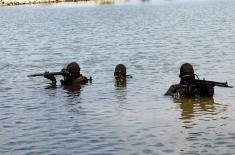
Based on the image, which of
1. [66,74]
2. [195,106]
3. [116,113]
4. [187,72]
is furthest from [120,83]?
[116,113]

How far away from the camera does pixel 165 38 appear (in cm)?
5559

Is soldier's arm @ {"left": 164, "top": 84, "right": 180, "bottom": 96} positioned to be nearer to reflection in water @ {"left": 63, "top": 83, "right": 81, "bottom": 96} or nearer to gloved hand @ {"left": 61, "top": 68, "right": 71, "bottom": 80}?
reflection in water @ {"left": 63, "top": 83, "right": 81, "bottom": 96}

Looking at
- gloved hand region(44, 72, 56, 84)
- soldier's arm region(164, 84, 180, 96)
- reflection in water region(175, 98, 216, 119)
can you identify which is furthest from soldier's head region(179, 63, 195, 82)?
gloved hand region(44, 72, 56, 84)

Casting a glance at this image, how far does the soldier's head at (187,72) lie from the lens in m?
20.1

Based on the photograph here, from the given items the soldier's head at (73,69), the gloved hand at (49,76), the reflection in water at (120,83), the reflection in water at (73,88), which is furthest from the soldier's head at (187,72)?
the gloved hand at (49,76)

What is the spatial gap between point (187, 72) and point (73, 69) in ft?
22.0

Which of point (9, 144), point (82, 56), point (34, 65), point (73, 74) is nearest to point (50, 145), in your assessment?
point (9, 144)

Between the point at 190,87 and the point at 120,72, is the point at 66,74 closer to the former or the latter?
the point at 120,72

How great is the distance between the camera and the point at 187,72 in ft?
66.5

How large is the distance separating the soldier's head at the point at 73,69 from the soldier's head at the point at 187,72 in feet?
20.5

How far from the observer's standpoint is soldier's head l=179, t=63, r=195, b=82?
792 inches

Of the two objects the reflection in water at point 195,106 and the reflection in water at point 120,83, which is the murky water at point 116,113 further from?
the reflection in water at point 120,83

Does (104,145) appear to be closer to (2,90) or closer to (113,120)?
(113,120)

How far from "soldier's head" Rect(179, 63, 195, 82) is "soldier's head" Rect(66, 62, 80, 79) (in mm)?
6243
